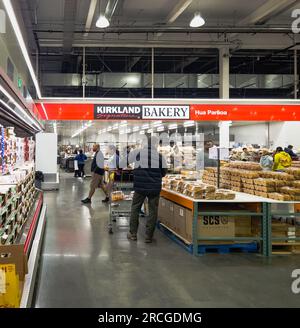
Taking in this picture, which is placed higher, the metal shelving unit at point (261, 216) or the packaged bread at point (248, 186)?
Answer: the packaged bread at point (248, 186)

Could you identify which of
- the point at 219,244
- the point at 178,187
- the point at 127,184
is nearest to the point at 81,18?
the point at 127,184

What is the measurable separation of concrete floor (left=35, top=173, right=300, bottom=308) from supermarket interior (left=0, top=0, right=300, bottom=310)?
22 millimetres

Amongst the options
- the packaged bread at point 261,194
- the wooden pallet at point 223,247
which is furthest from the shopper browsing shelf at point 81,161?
the wooden pallet at point 223,247

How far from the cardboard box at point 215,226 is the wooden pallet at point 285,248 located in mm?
656

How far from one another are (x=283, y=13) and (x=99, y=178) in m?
7.61

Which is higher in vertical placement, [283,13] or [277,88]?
[283,13]

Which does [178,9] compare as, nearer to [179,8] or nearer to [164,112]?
[179,8]

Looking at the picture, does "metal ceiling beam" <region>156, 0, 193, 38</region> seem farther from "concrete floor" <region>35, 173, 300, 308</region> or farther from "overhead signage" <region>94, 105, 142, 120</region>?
"concrete floor" <region>35, 173, 300, 308</region>

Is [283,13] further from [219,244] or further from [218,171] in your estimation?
[219,244]

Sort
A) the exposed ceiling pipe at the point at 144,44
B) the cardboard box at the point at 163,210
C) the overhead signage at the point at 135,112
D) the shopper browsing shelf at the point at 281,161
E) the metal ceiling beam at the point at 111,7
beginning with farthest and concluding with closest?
1. the exposed ceiling pipe at the point at 144,44
2. the overhead signage at the point at 135,112
3. the shopper browsing shelf at the point at 281,161
4. the metal ceiling beam at the point at 111,7
5. the cardboard box at the point at 163,210

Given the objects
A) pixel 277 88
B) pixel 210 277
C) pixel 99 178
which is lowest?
pixel 210 277

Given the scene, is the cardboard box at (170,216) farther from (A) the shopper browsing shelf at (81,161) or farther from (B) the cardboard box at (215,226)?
(A) the shopper browsing shelf at (81,161)

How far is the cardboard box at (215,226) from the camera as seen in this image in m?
5.54

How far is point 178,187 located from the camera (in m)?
6.55
